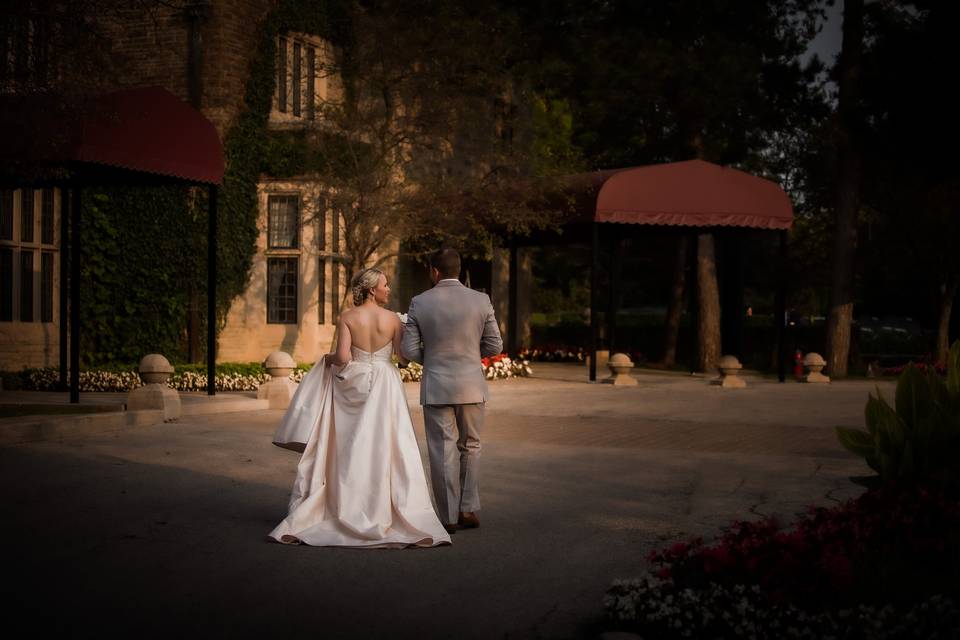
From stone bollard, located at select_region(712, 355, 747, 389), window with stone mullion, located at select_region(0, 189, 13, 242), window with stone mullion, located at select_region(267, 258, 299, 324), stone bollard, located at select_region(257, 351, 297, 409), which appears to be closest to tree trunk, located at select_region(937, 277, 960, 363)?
stone bollard, located at select_region(712, 355, 747, 389)

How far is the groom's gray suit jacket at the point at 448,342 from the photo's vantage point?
752 centimetres

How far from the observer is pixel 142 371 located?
1446 cm

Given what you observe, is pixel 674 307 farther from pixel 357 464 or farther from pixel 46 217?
pixel 357 464

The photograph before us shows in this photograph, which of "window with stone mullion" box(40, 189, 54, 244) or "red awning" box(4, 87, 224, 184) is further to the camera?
"window with stone mullion" box(40, 189, 54, 244)

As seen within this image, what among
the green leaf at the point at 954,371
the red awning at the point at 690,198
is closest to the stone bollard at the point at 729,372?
the red awning at the point at 690,198

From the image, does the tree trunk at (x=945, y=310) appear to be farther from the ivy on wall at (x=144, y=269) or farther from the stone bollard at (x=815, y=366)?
the ivy on wall at (x=144, y=269)

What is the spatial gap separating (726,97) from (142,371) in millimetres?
16244

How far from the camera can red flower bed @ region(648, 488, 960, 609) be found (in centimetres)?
502

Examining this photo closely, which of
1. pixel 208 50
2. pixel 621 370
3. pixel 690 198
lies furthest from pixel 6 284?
pixel 690 198

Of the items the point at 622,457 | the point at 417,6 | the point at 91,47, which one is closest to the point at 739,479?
the point at 622,457

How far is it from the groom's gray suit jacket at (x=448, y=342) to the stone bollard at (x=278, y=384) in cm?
891

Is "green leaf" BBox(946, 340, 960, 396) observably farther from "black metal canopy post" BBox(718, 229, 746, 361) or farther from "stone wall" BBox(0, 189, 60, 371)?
"black metal canopy post" BBox(718, 229, 746, 361)

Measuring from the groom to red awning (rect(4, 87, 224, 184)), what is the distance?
600cm

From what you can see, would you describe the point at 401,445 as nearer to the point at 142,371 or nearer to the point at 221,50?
the point at 142,371
